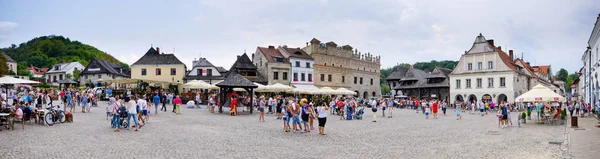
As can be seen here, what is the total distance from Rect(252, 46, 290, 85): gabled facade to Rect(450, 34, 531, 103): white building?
869 inches

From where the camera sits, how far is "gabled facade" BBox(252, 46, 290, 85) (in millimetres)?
57781

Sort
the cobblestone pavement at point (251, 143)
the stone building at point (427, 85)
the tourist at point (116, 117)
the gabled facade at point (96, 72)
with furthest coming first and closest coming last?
the gabled facade at point (96, 72), the stone building at point (427, 85), the tourist at point (116, 117), the cobblestone pavement at point (251, 143)

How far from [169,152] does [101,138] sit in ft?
12.5

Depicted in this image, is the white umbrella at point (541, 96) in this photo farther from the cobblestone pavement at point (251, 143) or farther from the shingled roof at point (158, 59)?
the shingled roof at point (158, 59)

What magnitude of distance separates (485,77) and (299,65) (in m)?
24.2

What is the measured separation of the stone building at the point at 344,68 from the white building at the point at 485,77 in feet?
53.6

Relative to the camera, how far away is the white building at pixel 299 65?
60156mm

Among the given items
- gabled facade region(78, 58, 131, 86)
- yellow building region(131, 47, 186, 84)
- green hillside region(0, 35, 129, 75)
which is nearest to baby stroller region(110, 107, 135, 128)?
yellow building region(131, 47, 186, 84)

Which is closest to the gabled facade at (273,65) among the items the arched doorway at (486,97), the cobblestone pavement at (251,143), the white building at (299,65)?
the white building at (299,65)

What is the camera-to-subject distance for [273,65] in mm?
57875

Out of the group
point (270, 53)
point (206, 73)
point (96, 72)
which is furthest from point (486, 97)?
point (96, 72)

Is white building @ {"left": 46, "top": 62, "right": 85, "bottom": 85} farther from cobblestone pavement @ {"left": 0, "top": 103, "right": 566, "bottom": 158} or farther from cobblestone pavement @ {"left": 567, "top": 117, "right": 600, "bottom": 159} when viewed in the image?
cobblestone pavement @ {"left": 567, "top": 117, "right": 600, "bottom": 159}

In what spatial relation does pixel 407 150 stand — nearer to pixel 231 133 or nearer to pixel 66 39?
pixel 231 133

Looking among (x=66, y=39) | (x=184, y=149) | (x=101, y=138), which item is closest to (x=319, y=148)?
(x=184, y=149)
